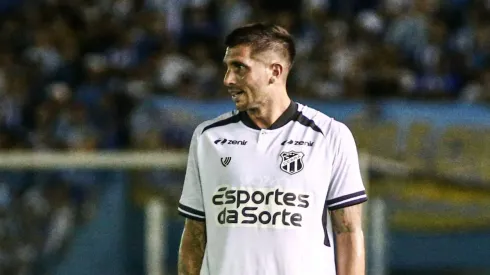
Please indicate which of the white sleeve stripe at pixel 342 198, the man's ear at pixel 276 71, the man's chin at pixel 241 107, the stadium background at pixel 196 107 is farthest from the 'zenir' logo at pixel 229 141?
the stadium background at pixel 196 107

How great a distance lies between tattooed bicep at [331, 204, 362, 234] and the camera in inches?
157

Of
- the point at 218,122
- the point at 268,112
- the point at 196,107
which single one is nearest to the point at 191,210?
the point at 218,122

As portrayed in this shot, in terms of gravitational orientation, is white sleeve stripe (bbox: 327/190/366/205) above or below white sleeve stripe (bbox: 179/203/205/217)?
above

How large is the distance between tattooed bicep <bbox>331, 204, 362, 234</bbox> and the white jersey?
0.9 inches

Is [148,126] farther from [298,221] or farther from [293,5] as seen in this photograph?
[298,221]

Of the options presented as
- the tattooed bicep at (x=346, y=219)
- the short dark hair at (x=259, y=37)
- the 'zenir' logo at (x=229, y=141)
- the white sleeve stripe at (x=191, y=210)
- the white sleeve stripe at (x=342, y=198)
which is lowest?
the tattooed bicep at (x=346, y=219)

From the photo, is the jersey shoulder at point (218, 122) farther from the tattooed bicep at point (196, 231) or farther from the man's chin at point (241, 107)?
the tattooed bicep at point (196, 231)

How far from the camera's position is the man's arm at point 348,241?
3967mm

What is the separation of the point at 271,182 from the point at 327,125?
316mm

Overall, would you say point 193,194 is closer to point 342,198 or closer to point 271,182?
point 271,182

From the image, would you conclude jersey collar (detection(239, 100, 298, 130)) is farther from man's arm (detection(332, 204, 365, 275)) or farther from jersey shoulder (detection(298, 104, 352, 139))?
man's arm (detection(332, 204, 365, 275))

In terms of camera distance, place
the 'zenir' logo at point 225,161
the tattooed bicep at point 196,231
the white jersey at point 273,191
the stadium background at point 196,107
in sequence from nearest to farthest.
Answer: the white jersey at point 273,191 → the 'zenir' logo at point 225,161 → the tattooed bicep at point 196,231 → the stadium background at point 196,107

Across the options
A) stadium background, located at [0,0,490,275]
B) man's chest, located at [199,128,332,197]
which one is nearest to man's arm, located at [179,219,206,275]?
man's chest, located at [199,128,332,197]

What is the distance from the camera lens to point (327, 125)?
4.06 metres
